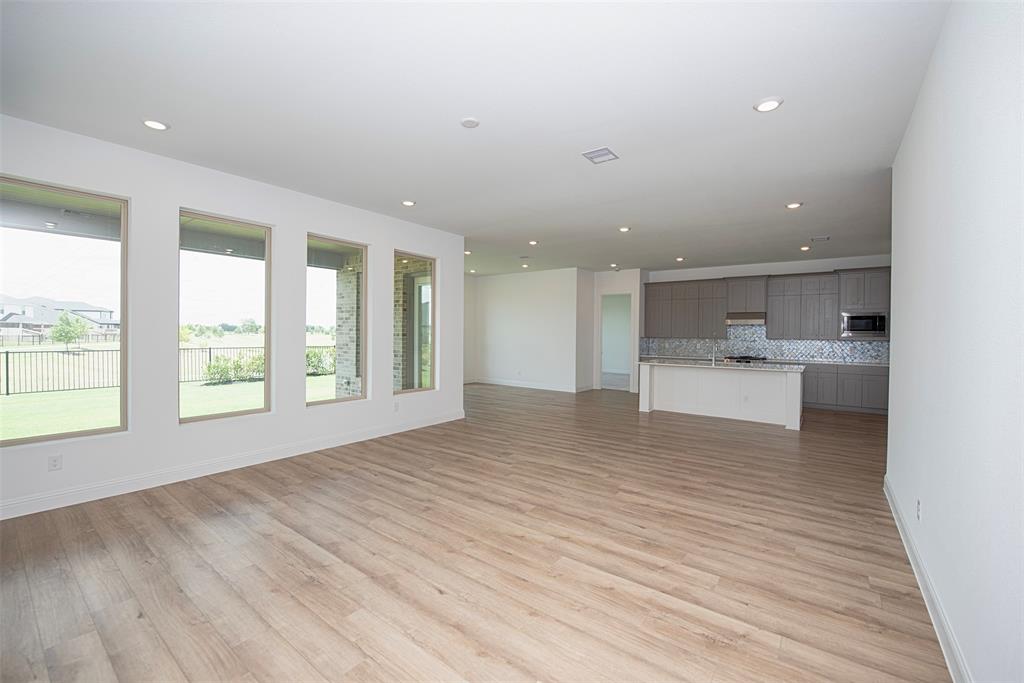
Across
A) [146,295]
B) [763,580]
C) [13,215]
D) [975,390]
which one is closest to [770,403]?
[763,580]

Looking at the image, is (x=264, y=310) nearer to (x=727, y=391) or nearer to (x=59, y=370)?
(x=59, y=370)

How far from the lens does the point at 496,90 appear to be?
8.74 feet

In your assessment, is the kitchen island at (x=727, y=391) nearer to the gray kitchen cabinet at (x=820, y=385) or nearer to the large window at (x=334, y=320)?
the gray kitchen cabinet at (x=820, y=385)

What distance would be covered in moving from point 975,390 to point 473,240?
6306 mm

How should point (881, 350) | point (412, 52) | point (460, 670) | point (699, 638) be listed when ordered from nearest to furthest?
point (460, 670)
point (699, 638)
point (412, 52)
point (881, 350)

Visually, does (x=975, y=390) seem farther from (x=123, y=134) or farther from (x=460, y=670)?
(x=123, y=134)

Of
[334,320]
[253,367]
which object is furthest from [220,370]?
[334,320]

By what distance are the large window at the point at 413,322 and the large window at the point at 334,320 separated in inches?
21.7

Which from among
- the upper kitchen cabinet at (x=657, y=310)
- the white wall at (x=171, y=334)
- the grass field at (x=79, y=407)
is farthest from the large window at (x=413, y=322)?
the upper kitchen cabinet at (x=657, y=310)

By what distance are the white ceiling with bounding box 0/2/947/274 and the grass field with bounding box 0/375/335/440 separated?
6.82ft

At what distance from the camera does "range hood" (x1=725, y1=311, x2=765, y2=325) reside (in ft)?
28.7

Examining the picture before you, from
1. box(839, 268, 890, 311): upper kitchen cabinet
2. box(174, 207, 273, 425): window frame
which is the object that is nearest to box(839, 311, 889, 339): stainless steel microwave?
box(839, 268, 890, 311): upper kitchen cabinet

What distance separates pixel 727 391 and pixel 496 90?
6107 millimetres

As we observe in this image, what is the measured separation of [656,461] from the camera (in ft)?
15.3
